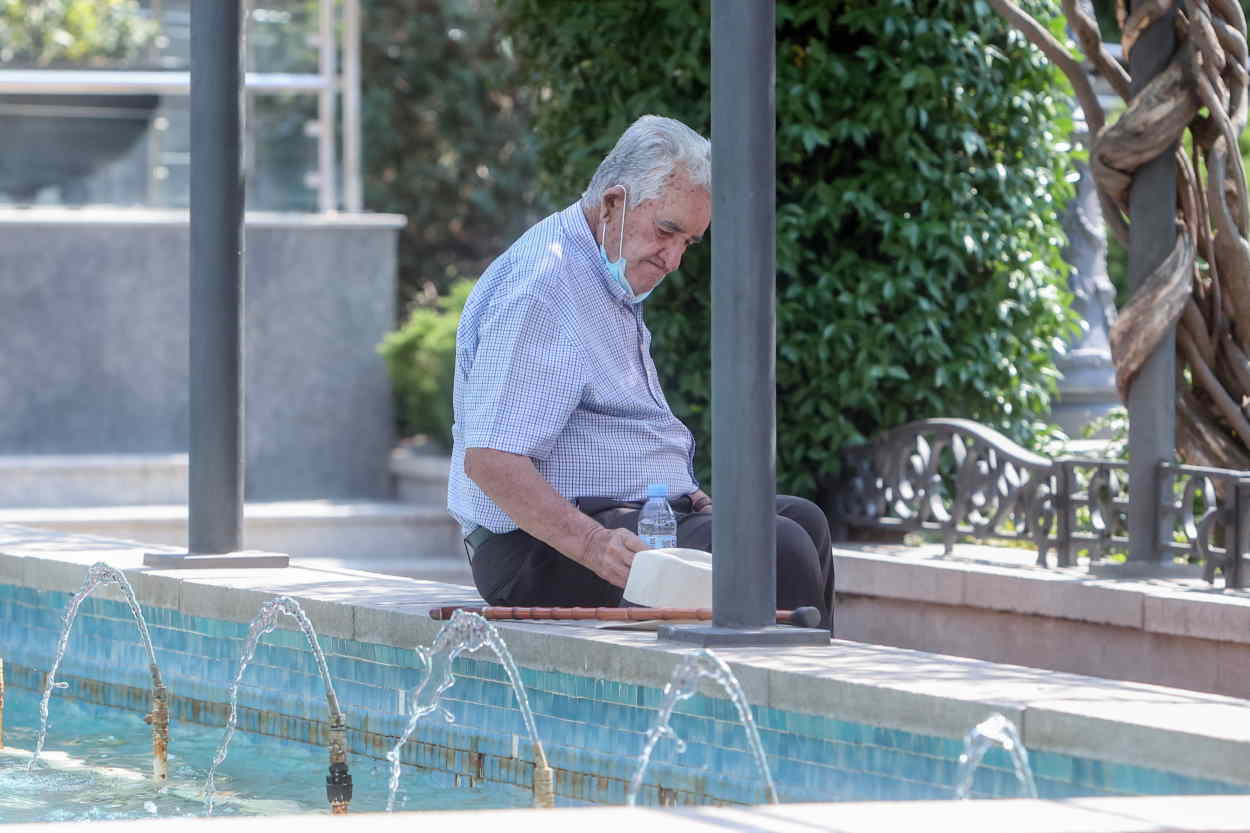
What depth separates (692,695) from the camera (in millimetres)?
3621

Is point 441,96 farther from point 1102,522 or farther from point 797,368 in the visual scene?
point 1102,522

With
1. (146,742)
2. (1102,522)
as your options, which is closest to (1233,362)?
(1102,522)

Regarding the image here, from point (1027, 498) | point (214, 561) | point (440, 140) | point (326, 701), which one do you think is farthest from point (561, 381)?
point (440, 140)

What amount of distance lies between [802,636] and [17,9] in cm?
1963

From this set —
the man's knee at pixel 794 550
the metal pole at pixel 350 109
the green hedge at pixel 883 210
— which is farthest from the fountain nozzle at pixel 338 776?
the metal pole at pixel 350 109

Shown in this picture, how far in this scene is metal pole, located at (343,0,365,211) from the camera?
1210 cm

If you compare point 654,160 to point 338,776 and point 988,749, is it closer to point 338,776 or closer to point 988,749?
point 338,776

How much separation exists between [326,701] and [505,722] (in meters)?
0.63

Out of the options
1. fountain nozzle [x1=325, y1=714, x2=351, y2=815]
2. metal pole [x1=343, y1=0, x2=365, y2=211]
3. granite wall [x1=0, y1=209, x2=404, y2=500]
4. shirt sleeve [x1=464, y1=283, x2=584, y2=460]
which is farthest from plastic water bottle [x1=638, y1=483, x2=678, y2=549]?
metal pole [x1=343, y1=0, x2=365, y2=211]

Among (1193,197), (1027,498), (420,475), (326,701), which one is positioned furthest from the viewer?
(420,475)

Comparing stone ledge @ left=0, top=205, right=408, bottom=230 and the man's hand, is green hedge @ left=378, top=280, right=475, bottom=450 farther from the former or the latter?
the man's hand

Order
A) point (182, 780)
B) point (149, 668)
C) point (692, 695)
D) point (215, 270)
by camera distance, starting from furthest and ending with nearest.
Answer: point (215, 270) < point (149, 668) < point (182, 780) < point (692, 695)

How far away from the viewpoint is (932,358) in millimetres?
7312

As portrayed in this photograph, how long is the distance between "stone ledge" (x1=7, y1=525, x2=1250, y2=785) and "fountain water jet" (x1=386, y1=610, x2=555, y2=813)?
0.11 feet
